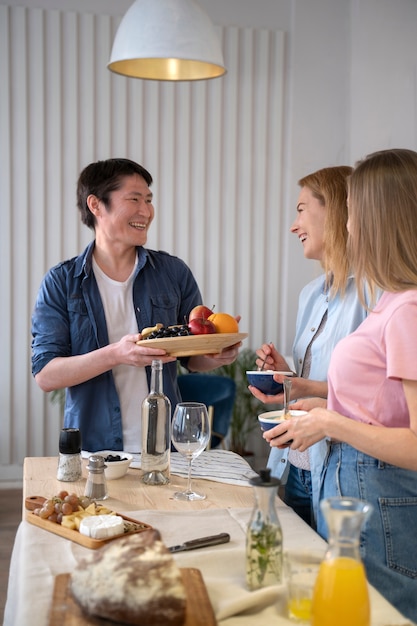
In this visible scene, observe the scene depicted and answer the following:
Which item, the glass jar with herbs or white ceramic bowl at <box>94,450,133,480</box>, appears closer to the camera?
the glass jar with herbs

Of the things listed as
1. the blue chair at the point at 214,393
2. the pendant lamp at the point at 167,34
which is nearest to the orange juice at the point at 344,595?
the pendant lamp at the point at 167,34

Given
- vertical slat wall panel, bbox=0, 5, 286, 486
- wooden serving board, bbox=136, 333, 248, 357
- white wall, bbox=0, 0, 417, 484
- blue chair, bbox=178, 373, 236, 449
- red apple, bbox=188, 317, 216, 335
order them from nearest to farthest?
wooden serving board, bbox=136, 333, 248, 357 < red apple, bbox=188, 317, 216, 335 < blue chair, bbox=178, 373, 236, 449 < vertical slat wall panel, bbox=0, 5, 286, 486 < white wall, bbox=0, 0, 417, 484

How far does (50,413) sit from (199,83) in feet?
8.20

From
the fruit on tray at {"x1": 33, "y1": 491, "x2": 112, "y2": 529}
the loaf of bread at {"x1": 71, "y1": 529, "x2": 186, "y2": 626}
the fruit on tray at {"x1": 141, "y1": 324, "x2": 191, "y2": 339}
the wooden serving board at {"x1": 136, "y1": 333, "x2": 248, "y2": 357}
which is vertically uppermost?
the fruit on tray at {"x1": 141, "y1": 324, "x2": 191, "y2": 339}

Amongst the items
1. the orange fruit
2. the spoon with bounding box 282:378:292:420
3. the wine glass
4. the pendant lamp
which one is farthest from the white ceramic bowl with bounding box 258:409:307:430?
the pendant lamp

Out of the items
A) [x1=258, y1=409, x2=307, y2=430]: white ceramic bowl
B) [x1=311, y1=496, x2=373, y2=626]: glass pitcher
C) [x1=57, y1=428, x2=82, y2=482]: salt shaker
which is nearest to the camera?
[x1=311, y1=496, x2=373, y2=626]: glass pitcher

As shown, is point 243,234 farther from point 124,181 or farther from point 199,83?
point 124,181

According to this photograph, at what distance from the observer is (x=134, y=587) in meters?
1.10

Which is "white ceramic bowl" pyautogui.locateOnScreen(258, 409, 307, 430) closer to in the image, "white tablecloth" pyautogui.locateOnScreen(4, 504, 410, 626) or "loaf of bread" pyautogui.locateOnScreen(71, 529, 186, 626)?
"white tablecloth" pyautogui.locateOnScreen(4, 504, 410, 626)

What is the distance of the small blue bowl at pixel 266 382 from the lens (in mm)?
1981

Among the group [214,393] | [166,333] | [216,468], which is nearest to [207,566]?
[216,468]

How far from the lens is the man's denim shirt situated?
241cm

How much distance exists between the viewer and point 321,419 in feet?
5.14

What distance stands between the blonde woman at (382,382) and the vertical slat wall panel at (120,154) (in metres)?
3.64
